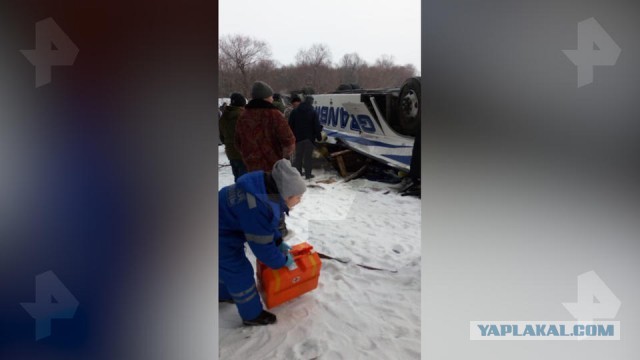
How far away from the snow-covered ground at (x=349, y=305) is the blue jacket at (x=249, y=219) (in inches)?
16.3

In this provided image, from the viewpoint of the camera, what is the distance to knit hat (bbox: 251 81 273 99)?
3189 mm

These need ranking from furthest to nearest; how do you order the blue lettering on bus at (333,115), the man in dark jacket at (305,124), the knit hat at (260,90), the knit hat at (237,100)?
1. the blue lettering on bus at (333,115)
2. the man in dark jacket at (305,124)
3. the knit hat at (237,100)
4. the knit hat at (260,90)

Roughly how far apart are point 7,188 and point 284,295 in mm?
1792

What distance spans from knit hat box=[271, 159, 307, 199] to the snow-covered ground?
0.80 m

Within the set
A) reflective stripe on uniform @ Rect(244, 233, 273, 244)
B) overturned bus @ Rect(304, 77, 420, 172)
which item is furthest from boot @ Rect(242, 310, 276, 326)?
overturned bus @ Rect(304, 77, 420, 172)

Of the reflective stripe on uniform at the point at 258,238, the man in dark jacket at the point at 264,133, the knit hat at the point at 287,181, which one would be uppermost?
the man in dark jacket at the point at 264,133

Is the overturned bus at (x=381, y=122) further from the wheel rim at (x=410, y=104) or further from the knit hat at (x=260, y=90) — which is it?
the knit hat at (x=260, y=90)

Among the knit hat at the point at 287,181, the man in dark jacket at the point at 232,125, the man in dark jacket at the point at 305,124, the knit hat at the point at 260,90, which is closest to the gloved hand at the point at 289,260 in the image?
the knit hat at the point at 287,181

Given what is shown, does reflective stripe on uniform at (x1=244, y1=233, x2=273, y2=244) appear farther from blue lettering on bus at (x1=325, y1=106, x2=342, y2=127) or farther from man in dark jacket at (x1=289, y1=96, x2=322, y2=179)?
blue lettering on bus at (x1=325, y1=106, x2=342, y2=127)

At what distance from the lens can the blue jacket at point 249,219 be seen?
216cm

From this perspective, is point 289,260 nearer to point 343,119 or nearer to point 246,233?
point 246,233

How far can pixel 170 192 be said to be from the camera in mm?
1003

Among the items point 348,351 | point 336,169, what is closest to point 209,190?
point 348,351

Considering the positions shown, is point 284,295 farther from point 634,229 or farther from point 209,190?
point 634,229
